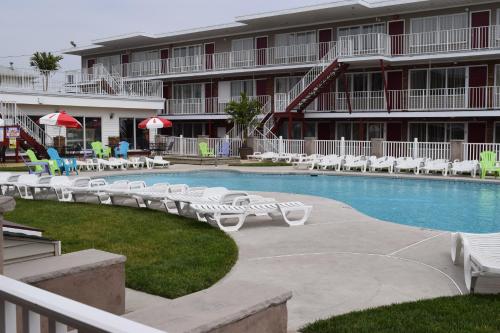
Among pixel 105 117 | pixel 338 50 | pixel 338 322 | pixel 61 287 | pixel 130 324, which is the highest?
pixel 338 50

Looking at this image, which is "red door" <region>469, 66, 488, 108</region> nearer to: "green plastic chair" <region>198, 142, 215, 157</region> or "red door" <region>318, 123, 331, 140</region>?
"red door" <region>318, 123, 331, 140</region>

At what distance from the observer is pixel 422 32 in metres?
28.9

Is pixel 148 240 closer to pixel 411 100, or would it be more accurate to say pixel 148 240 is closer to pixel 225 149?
pixel 225 149

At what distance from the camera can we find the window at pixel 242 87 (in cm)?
3644

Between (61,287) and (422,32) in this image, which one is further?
(422,32)

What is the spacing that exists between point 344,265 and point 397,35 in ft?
79.3

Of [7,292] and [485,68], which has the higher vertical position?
[485,68]

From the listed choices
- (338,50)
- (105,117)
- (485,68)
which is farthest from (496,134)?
(105,117)

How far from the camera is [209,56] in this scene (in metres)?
37.7

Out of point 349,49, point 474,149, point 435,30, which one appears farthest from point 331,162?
point 435,30

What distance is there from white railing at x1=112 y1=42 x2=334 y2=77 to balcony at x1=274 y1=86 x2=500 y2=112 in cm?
248

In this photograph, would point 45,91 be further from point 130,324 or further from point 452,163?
point 130,324

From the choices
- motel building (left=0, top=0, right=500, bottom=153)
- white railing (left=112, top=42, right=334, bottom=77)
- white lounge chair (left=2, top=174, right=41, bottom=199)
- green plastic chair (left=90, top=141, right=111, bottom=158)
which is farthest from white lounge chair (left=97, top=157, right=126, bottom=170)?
white railing (left=112, top=42, right=334, bottom=77)

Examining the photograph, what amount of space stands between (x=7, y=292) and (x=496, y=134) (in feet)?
96.2
